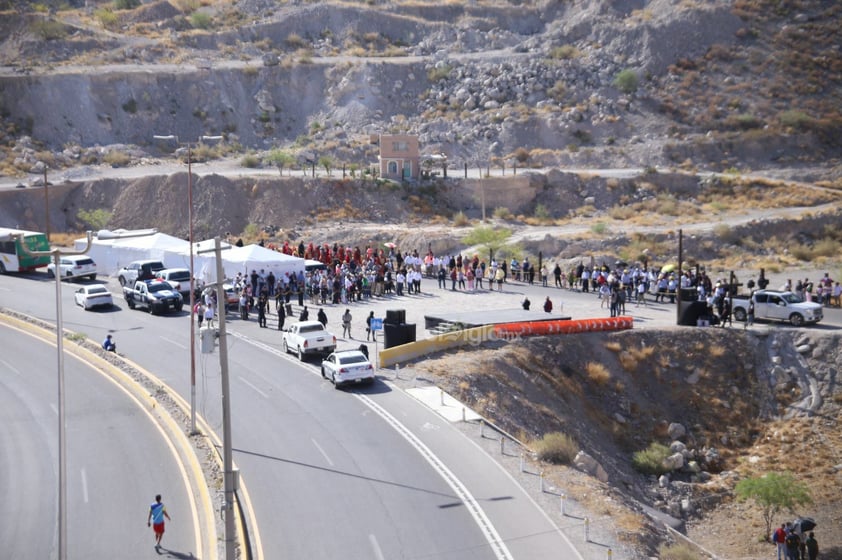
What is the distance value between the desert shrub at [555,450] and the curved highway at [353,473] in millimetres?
1871

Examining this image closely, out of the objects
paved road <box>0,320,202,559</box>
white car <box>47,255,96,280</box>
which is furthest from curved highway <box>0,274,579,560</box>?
white car <box>47,255,96,280</box>

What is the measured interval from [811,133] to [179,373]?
6273 centimetres

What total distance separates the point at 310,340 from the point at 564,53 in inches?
2507

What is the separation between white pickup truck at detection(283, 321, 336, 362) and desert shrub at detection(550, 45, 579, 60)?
204ft

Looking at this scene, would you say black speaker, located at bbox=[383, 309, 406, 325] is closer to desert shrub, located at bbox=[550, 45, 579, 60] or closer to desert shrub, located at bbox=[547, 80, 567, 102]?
desert shrub, located at bbox=[547, 80, 567, 102]

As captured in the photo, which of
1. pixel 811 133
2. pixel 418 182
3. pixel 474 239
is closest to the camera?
pixel 474 239

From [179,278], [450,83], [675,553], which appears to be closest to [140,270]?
[179,278]

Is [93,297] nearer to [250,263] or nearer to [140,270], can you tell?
[140,270]

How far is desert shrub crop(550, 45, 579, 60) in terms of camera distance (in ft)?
299

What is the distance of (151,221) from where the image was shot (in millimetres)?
66562

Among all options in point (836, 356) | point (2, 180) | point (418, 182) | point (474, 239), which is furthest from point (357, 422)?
point (2, 180)

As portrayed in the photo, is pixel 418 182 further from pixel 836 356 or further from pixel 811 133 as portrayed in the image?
pixel 836 356

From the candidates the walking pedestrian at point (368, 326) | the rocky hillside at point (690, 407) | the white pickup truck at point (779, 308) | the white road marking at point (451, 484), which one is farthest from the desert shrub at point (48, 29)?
the white road marking at point (451, 484)

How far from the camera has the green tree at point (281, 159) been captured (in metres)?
74.0
